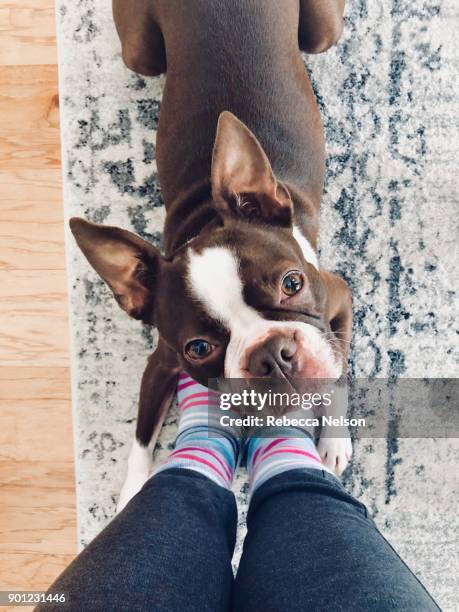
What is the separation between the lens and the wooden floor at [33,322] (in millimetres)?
2115

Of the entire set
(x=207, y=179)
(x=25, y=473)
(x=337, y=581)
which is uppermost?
(x=207, y=179)

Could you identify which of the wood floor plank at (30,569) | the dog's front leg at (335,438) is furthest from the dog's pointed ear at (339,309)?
the wood floor plank at (30,569)

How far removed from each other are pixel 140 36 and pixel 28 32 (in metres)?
0.51

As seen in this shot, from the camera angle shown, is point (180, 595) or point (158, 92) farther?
point (158, 92)

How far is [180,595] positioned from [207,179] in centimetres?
111

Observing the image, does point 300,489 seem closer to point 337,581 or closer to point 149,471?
point 337,581

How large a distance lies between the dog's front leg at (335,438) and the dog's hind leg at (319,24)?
112cm

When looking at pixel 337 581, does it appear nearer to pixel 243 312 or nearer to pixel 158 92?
pixel 243 312

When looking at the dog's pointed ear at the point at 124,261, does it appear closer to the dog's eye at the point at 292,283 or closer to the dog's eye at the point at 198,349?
the dog's eye at the point at 198,349

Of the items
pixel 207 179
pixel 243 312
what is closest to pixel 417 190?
pixel 207 179

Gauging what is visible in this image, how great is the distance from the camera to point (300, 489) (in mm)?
1451

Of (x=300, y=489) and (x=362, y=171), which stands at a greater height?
(x=362, y=171)

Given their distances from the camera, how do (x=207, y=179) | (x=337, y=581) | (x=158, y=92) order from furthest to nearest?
1. (x=158, y=92)
2. (x=207, y=179)
3. (x=337, y=581)

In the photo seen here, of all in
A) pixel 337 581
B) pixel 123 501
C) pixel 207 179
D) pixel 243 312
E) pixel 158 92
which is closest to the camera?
pixel 337 581
